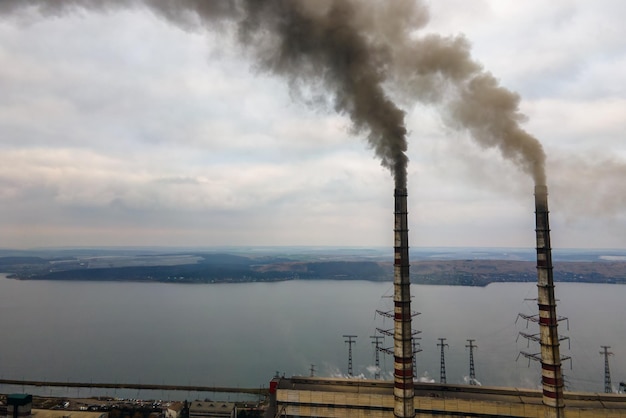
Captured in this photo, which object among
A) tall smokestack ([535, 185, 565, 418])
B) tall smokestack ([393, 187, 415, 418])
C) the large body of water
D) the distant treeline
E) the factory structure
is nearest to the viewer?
tall smokestack ([535, 185, 565, 418])

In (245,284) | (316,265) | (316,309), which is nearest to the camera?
(316,309)

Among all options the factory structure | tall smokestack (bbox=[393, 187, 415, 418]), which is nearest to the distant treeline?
the factory structure

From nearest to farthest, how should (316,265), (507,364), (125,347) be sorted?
1. (507,364)
2. (125,347)
3. (316,265)

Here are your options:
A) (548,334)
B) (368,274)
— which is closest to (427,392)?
(548,334)

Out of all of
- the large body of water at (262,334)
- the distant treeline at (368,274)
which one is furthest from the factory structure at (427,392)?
the distant treeline at (368,274)

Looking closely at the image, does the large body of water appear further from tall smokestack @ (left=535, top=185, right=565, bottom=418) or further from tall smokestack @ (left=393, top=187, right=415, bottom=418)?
tall smokestack @ (left=393, top=187, right=415, bottom=418)

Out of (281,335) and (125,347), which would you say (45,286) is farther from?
(281,335)

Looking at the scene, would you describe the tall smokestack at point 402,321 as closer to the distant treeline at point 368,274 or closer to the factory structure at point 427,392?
the factory structure at point 427,392

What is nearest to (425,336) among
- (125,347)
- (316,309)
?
(316,309)
